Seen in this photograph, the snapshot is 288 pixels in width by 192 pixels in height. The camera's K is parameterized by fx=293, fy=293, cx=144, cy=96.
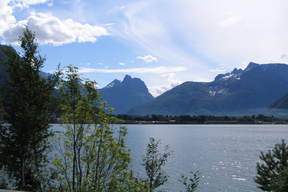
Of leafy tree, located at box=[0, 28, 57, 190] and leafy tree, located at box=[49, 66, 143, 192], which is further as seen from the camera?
leafy tree, located at box=[0, 28, 57, 190]

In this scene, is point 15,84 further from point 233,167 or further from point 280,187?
point 233,167

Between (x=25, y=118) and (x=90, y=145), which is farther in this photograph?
(x=25, y=118)

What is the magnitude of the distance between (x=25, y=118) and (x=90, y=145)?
10.2 metres

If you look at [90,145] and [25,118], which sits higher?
[25,118]

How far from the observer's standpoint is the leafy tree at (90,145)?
1006cm

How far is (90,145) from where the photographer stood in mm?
10250

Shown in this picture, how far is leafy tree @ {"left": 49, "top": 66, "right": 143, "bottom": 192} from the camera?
10.1 meters

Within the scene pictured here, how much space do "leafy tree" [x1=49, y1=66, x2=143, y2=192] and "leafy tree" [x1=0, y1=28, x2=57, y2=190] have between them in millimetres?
9107

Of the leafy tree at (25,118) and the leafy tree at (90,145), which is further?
the leafy tree at (25,118)

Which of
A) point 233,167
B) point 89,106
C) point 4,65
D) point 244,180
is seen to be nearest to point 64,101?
point 89,106

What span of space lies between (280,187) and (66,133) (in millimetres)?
21140

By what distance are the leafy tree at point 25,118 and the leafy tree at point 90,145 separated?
359 inches

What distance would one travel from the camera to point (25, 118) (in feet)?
61.4

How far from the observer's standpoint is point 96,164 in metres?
10.3
